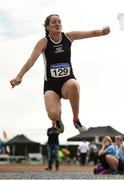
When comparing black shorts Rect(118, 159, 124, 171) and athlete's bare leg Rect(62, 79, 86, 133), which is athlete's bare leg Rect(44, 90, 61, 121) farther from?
black shorts Rect(118, 159, 124, 171)

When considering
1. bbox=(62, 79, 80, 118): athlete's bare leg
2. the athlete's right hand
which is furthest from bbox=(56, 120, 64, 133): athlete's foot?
the athlete's right hand

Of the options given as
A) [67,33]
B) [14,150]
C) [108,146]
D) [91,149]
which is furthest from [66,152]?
[67,33]

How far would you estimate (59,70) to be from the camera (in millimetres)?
7914

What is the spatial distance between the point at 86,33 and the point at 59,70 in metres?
0.77

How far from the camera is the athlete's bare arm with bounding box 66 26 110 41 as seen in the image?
827 cm

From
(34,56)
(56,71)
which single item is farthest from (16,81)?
(56,71)

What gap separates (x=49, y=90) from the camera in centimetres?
803

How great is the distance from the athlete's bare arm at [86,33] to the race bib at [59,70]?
1.72 feet

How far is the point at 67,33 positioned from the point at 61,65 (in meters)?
0.61

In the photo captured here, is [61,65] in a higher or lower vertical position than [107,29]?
lower

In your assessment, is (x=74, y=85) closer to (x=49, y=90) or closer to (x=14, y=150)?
(x=49, y=90)

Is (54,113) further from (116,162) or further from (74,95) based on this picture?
(116,162)

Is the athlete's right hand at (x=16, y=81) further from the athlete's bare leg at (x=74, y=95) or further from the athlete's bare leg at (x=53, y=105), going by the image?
the athlete's bare leg at (x=74, y=95)

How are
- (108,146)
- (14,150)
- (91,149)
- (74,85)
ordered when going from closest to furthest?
(74,85)
(108,146)
(91,149)
(14,150)
